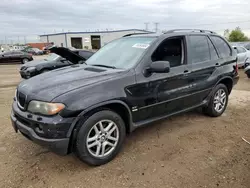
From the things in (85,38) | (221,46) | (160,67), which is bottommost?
(160,67)

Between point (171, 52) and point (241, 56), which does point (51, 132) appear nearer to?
point (171, 52)

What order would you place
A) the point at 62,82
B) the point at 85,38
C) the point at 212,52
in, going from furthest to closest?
the point at 85,38 < the point at 212,52 < the point at 62,82

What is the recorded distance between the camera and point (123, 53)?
3951 mm

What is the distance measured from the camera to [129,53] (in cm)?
385

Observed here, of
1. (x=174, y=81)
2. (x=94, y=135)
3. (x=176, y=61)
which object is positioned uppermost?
(x=176, y=61)

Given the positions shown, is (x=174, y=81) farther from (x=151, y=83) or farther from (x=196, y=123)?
(x=196, y=123)

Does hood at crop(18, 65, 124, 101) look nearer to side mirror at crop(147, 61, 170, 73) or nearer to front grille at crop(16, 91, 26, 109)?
front grille at crop(16, 91, 26, 109)

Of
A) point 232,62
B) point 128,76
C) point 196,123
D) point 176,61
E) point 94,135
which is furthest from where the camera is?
point 232,62

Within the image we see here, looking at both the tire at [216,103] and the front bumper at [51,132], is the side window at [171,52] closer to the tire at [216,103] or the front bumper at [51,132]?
the tire at [216,103]

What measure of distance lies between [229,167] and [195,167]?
1.47ft

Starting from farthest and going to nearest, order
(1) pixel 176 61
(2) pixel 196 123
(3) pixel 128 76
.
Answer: (2) pixel 196 123 < (1) pixel 176 61 < (3) pixel 128 76

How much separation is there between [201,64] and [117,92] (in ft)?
6.64

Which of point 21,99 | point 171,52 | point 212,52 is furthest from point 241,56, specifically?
point 21,99

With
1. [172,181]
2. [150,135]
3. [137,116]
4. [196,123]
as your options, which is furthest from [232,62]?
[172,181]
